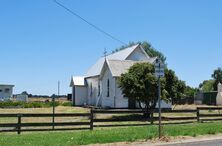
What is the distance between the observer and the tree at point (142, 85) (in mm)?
35562

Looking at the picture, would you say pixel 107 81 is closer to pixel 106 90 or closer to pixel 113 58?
pixel 106 90

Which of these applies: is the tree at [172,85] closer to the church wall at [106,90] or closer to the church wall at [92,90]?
the church wall at [106,90]

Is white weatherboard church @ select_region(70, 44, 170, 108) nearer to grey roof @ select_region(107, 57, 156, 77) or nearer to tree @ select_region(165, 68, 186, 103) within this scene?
grey roof @ select_region(107, 57, 156, 77)

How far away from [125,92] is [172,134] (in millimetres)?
16964

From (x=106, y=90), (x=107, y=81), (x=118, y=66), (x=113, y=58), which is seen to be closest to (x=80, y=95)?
(x=113, y=58)

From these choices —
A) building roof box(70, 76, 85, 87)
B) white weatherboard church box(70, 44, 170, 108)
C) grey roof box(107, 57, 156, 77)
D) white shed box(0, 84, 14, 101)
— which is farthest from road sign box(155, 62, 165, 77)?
white shed box(0, 84, 14, 101)

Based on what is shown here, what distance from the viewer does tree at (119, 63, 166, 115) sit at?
35.6 metres

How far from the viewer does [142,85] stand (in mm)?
35594

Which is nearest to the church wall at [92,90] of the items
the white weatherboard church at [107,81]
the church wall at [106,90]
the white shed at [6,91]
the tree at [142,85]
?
the white weatherboard church at [107,81]

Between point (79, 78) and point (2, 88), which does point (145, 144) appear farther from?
point (2, 88)

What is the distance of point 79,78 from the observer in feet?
208

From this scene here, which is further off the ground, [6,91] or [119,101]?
[6,91]

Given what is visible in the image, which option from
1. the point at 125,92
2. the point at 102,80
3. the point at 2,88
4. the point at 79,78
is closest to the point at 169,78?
the point at 125,92

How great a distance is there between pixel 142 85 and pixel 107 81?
14761 mm
